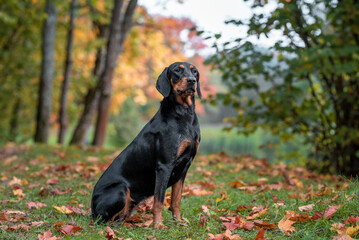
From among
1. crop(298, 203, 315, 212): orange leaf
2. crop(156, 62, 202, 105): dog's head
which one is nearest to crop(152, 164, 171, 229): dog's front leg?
crop(156, 62, 202, 105): dog's head

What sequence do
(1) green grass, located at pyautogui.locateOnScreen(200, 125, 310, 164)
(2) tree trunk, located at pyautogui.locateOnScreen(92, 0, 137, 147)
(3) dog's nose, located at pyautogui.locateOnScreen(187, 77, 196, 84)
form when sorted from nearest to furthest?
1. (3) dog's nose, located at pyautogui.locateOnScreen(187, 77, 196, 84)
2. (1) green grass, located at pyautogui.locateOnScreen(200, 125, 310, 164)
3. (2) tree trunk, located at pyautogui.locateOnScreen(92, 0, 137, 147)

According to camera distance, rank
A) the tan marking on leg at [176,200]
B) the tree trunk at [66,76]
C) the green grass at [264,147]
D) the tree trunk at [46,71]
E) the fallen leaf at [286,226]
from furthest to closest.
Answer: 1. the tree trunk at [66,76]
2. the tree trunk at [46,71]
3. the green grass at [264,147]
4. the tan marking on leg at [176,200]
5. the fallen leaf at [286,226]

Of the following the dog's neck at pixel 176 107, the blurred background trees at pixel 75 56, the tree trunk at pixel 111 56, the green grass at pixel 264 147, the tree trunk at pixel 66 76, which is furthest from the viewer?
the tree trunk at pixel 66 76

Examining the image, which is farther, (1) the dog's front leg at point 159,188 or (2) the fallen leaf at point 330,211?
(1) the dog's front leg at point 159,188

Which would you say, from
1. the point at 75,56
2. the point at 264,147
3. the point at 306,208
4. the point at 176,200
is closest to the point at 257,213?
the point at 306,208

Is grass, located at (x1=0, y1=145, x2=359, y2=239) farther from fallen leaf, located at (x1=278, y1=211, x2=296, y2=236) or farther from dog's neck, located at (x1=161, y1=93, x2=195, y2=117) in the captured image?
dog's neck, located at (x1=161, y1=93, x2=195, y2=117)

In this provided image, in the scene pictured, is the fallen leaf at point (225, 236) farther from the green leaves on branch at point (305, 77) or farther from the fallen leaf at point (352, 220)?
the green leaves on branch at point (305, 77)

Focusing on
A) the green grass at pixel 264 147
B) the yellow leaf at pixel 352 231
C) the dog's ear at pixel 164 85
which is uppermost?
the dog's ear at pixel 164 85

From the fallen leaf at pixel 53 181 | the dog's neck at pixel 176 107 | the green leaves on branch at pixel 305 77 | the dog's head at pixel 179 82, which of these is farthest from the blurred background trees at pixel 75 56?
the dog's neck at pixel 176 107

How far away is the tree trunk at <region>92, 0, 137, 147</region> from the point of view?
1128 centimetres

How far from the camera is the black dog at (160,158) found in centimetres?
358

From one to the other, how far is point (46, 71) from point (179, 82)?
10.0 meters

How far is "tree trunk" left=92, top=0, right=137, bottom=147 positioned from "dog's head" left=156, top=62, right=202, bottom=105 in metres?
8.01

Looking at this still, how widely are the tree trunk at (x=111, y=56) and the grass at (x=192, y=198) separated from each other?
4009 millimetres
